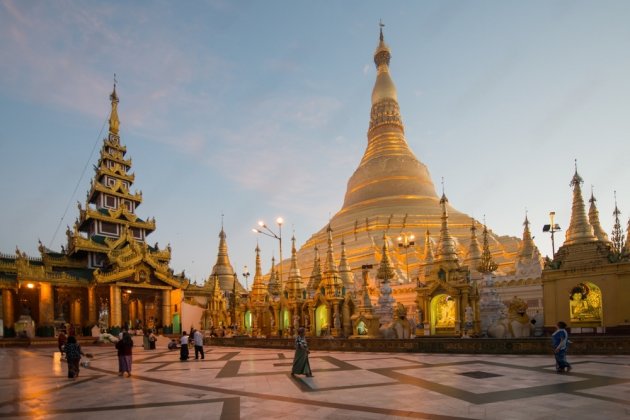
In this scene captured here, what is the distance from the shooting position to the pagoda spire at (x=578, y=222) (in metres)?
23.7

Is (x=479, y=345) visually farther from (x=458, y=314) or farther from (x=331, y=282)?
(x=331, y=282)

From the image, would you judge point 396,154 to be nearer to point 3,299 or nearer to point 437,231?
point 437,231

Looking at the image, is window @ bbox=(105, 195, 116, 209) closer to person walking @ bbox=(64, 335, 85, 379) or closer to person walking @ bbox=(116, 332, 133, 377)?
person walking @ bbox=(116, 332, 133, 377)

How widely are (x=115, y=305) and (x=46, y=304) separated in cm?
503

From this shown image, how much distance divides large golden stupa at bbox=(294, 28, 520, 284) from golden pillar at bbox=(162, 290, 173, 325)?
18.7 m

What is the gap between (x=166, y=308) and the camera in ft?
140

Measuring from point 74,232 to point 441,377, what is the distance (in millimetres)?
38178

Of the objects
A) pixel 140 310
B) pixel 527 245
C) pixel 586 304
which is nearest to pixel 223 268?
pixel 140 310

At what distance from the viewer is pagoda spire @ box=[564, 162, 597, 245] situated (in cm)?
2369

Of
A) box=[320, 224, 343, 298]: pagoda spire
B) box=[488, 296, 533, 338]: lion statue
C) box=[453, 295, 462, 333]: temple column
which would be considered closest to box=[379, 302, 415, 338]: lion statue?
box=[453, 295, 462, 333]: temple column

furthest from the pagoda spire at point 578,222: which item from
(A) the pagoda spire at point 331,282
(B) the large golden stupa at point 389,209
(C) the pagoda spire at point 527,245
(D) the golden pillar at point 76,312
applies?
(D) the golden pillar at point 76,312

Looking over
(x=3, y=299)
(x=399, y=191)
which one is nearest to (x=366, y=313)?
(x=3, y=299)

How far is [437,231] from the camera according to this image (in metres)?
55.1

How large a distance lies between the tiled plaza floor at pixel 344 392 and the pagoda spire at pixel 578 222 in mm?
9703
